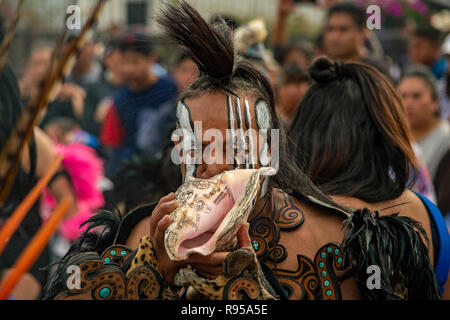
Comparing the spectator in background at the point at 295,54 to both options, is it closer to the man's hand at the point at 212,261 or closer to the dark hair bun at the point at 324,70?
the dark hair bun at the point at 324,70

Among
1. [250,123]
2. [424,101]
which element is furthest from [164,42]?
[424,101]

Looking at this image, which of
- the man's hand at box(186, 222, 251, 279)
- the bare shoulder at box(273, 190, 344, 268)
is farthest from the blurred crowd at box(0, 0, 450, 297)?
the man's hand at box(186, 222, 251, 279)

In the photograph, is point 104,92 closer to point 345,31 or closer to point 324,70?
point 345,31

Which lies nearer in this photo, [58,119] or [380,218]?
[380,218]

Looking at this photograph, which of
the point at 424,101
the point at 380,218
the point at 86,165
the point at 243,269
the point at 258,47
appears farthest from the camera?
the point at 258,47

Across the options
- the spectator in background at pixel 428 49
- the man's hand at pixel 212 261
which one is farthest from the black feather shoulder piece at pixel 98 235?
the spectator in background at pixel 428 49

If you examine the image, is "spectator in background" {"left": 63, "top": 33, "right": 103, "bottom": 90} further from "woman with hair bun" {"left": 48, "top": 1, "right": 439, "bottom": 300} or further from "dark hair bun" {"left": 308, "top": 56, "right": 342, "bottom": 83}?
"woman with hair bun" {"left": 48, "top": 1, "right": 439, "bottom": 300}

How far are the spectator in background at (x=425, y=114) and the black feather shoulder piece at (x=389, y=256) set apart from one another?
2901 mm

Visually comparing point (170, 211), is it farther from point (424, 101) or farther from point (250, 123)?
point (424, 101)

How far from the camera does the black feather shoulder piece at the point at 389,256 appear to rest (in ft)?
5.34

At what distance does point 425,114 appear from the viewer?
4637 millimetres

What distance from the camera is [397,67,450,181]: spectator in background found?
4.55m
